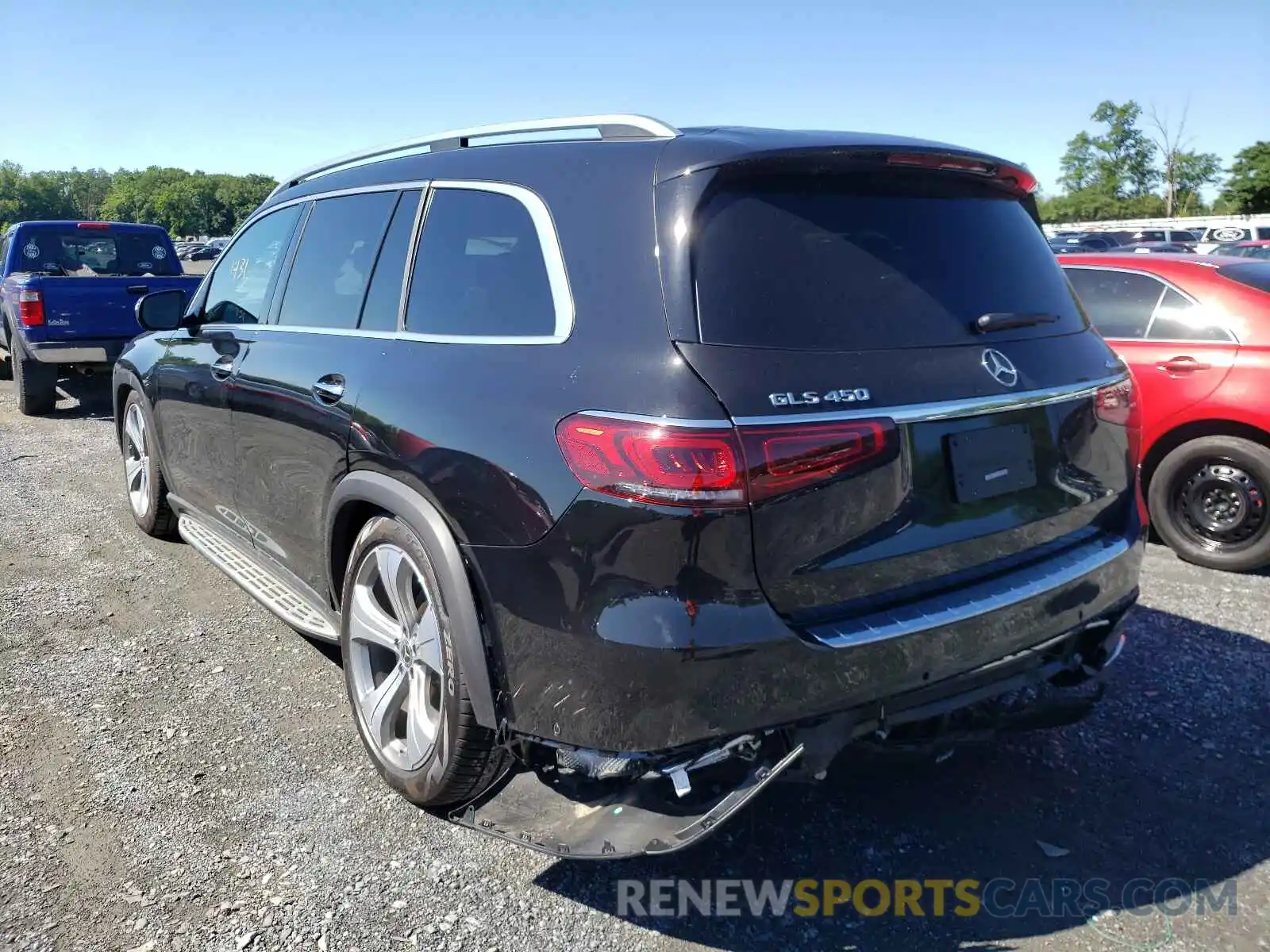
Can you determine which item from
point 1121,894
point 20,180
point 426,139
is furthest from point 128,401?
point 20,180

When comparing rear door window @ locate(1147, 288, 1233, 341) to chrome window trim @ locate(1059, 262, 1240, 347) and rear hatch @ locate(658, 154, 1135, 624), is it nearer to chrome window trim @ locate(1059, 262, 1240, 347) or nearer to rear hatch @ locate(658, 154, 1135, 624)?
chrome window trim @ locate(1059, 262, 1240, 347)

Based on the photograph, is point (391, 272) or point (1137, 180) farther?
point (1137, 180)

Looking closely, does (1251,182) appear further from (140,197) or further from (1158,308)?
(140,197)

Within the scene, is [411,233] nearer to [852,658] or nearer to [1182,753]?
[852,658]

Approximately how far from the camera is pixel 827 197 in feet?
8.18

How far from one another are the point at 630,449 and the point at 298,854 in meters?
1.55

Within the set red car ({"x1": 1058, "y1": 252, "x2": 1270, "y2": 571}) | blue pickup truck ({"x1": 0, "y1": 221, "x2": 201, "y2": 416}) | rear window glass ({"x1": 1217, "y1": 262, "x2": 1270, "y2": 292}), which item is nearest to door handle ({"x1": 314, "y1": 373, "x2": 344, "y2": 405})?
red car ({"x1": 1058, "y1": 252, "x2": 1270, "y2": 571})

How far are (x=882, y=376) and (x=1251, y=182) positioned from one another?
68685 millimetres

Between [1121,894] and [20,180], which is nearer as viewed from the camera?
[1121,894]

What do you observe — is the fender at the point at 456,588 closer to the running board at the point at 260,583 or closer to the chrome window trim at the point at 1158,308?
the running board at the point at 260,583

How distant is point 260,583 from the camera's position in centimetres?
386

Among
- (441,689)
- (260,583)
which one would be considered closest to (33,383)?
(260,583)

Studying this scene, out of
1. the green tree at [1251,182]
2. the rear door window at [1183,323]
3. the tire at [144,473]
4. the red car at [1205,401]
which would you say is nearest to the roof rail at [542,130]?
the tire at [144,473]

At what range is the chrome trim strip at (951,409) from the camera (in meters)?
2.16
